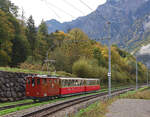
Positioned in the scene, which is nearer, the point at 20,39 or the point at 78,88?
the point at 78,88

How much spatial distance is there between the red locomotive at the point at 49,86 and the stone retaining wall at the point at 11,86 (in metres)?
1.90

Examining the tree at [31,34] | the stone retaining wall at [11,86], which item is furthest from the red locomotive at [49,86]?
the tree at [31,34]

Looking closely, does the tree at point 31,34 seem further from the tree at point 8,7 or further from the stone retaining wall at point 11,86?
the stone retaining wall at point 11,86

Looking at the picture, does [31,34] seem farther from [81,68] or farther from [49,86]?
[49,86]

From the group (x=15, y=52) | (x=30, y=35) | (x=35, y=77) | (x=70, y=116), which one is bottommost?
(x=70, y=116)

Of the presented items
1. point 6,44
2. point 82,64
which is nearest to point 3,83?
point 6,44

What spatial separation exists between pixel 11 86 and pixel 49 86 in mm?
4002

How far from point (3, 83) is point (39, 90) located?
371cm

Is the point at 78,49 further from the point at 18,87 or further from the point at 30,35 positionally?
the point at 18,87

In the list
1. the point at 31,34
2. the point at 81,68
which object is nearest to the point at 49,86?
the point at 81,68

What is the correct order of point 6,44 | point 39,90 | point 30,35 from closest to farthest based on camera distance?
point 39,90
point 6,44
point 30,35

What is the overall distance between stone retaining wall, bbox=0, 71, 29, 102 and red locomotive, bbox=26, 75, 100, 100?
1899 mm

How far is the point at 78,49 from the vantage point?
57000 mm

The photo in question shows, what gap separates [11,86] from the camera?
23.5m
